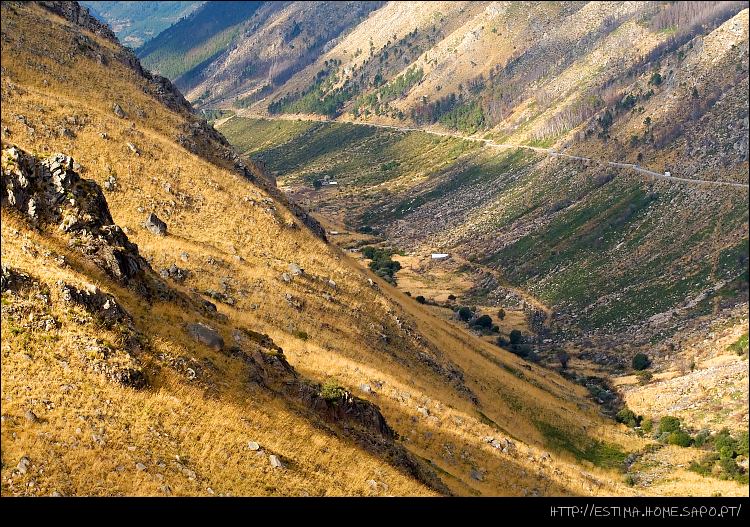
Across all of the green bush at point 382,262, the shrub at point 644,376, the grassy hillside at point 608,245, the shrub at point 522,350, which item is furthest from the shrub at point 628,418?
the green bush at point 382,262

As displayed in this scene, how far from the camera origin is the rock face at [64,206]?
32.9 metres

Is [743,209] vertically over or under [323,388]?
under

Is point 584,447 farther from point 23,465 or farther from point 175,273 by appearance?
point 23,465

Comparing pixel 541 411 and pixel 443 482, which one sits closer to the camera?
pixel 443 482

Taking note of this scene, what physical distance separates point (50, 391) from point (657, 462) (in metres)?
70.2

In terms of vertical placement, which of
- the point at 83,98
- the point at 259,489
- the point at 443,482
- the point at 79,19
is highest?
the point at 79,19

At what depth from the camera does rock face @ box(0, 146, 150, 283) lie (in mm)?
32875

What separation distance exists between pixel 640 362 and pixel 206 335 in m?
95.2

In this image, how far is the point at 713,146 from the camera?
166250 millimetres

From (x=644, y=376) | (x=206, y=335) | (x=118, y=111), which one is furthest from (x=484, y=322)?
(x=206, y=335)

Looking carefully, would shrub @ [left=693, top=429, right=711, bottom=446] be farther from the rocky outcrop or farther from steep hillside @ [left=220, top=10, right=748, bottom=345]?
the rocky outcrop
